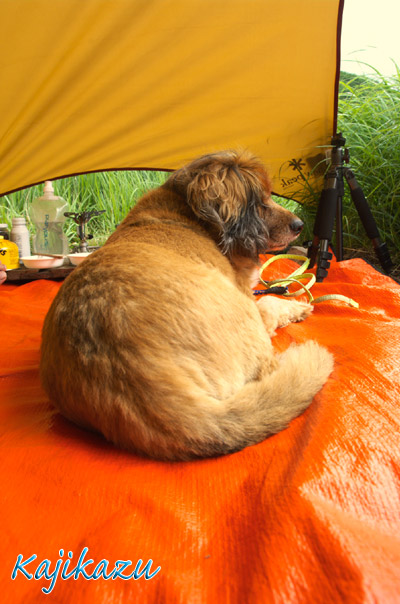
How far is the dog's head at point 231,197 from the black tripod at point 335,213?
954 mm

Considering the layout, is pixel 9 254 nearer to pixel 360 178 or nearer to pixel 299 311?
pixel 299 311

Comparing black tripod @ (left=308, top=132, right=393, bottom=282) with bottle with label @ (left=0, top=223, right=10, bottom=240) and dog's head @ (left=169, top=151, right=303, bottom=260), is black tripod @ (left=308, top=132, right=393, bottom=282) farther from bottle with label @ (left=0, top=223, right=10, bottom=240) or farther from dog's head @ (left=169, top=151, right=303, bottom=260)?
bottle with label @ (left=0, top=223, right=10, bottom=240)

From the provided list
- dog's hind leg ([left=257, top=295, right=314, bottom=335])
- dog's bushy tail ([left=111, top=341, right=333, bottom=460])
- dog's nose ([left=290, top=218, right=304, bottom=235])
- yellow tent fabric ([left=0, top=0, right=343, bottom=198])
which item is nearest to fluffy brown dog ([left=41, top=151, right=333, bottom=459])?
dog's bushy tail ([left=111, top=341, right=333, bottom=460])

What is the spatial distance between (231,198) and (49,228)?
271 cm

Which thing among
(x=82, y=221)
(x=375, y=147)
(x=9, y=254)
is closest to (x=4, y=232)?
(x=9, y=254)

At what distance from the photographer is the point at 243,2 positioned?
9.01 feet

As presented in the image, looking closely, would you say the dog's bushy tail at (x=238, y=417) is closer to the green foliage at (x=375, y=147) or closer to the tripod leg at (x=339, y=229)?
the tripod leg at (x=339, y=229)

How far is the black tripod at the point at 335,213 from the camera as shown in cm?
258

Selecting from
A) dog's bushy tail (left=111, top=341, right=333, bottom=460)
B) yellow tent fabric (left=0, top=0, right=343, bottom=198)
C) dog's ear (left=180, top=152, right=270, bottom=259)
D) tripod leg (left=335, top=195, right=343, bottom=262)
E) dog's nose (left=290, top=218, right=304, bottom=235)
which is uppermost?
yellow tent fabric (left=0, top=0, right=343, bottom=198)

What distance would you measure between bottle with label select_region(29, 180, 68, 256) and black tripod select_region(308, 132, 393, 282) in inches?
87.9

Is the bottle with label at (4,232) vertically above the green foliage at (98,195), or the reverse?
the green foliage at (98,195)

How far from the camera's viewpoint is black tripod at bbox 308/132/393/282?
2.58 metres

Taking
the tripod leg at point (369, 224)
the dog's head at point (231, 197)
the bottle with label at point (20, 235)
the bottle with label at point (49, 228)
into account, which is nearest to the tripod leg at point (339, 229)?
the tripod leg at point (369, 224)

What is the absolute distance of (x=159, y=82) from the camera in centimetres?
295
